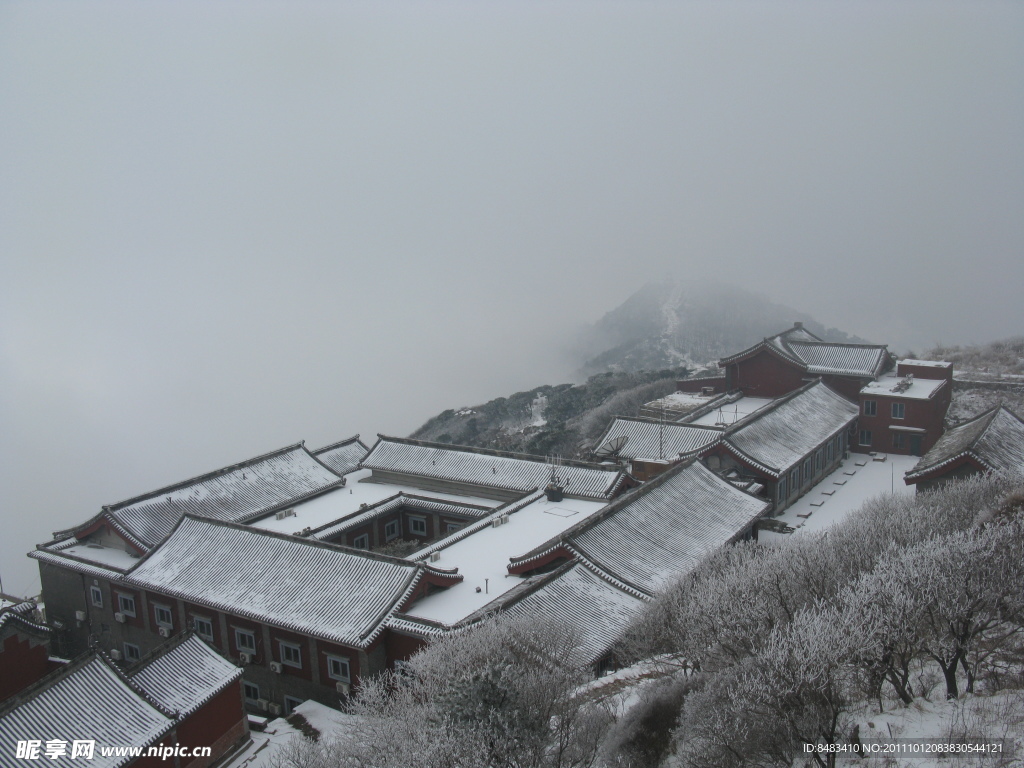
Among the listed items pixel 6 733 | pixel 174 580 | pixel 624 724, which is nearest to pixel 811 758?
pixel 624 724

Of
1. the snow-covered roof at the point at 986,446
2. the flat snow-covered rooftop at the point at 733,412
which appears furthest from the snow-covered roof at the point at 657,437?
the snow-covered roof at the point at 986,446

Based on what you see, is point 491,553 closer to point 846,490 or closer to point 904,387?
point 846,490

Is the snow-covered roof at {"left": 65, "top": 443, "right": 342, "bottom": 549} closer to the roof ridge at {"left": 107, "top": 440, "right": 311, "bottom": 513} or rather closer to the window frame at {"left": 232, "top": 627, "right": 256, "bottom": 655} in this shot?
the roof ridge at {"left": 107, "top": 440, "right": 311, "bottom": 513}

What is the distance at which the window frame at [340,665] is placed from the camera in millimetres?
23328

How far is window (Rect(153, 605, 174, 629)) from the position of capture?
28.7 metres

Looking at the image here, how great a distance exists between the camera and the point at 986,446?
31156 millimetres

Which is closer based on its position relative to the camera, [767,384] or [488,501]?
[488,501]

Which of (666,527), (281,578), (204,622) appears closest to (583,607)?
(666,527)

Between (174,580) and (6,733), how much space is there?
1006 centimetres

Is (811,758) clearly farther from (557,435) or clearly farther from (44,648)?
(557,435)

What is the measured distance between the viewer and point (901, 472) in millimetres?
40156

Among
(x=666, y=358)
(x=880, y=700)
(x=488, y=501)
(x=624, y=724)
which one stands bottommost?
(x=666, y=358)

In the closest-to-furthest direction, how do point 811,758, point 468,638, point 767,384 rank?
1. point 811,758
2. point 468,638
3. point 767,384

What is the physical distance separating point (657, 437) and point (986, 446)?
14.5 m
